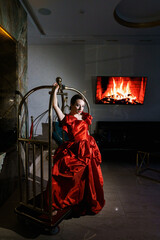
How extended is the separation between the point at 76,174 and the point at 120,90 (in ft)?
10.7

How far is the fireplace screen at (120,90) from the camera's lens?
448cm

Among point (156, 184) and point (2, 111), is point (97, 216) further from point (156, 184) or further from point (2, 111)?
point (2, 111)

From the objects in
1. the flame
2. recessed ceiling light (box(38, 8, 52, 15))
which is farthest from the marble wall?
the flame

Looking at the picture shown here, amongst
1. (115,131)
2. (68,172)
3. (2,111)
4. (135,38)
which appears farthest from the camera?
(115,131)

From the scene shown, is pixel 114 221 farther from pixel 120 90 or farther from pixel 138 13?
pixel 138 13

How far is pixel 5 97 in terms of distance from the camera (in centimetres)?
227

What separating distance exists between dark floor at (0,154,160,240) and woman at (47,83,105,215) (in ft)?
0.58

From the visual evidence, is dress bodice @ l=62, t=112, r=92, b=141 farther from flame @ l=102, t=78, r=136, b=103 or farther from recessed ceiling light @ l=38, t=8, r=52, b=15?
flame @ l=102, t=78, r=136, b=103

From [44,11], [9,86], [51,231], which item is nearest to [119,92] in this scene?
[44,11]

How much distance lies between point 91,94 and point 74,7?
220 cm

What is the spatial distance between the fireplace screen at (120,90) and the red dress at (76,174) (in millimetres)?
2796

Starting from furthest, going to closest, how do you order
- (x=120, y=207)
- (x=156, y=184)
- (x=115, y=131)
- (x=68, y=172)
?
(x=115, y=131)
(x=156, y=184)
(x=120, y=207)
(x=68, y=172)

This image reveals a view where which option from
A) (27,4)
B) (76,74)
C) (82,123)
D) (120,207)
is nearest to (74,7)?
(27,4)

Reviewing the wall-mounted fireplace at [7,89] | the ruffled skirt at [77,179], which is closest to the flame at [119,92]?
the wall-mounted fireplace at [7,89]
